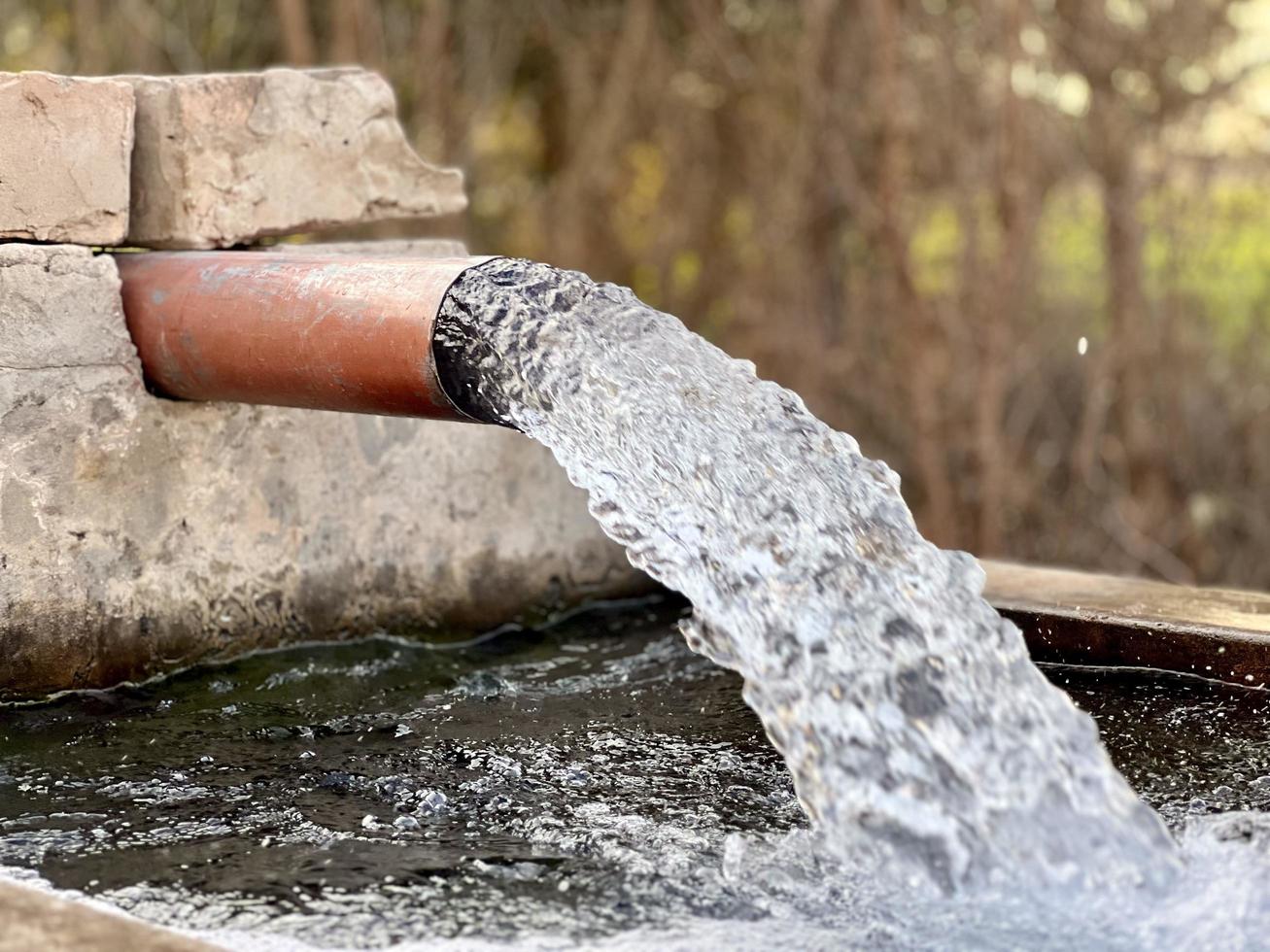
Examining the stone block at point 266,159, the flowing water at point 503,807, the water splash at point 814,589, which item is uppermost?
the stone block at point 266,159

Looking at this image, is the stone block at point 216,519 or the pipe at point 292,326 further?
the stone block at point 216,519

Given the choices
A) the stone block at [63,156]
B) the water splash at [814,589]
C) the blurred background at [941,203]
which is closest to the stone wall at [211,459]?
the stone block at [63,156]

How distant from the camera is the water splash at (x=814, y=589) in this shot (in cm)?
207

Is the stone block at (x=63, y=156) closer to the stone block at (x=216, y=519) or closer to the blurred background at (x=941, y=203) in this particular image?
the stone block at (x=216, y=519)

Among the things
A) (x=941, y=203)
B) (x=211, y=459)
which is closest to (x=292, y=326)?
(x=211, y=459)

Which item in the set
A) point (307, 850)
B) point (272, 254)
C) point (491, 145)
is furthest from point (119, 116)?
point (491, 145)

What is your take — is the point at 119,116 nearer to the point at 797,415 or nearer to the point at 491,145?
the point at 797,415

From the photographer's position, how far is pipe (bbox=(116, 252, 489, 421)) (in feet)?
8.77

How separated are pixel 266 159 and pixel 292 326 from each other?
0.68 meters

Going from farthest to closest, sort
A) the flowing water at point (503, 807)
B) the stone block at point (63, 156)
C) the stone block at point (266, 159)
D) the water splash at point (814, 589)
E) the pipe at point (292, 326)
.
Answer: the stone block at point (266, 159)
the stone block at point (63, 156)
the pipe at point (292, 326)
the water splash at point (814, 589)
the flowing water at point (503, 807)

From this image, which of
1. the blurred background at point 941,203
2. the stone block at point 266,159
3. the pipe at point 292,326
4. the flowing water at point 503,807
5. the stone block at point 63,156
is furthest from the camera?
the blurred background at point 941,203

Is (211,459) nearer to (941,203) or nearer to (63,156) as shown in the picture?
(63,156)

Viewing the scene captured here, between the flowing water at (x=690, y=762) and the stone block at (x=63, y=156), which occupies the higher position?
the stone block at (x=63, y=156)

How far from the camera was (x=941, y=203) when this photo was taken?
24.5 ft
